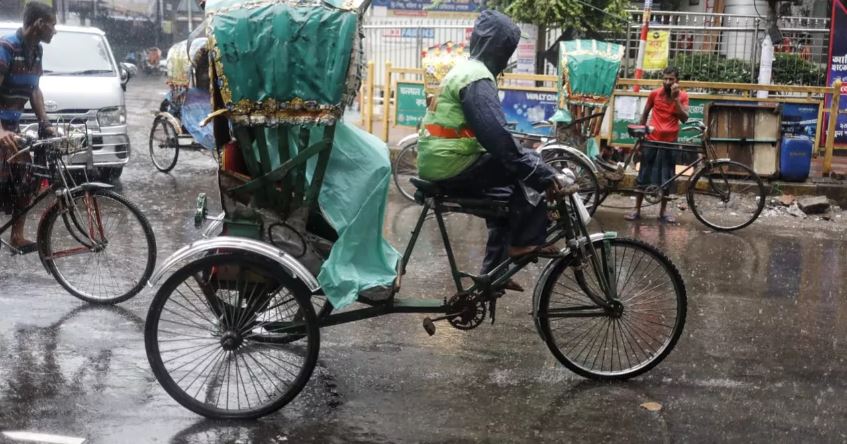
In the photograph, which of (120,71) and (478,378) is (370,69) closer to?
(120,71)

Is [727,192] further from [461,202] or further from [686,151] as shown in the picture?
[461,202]

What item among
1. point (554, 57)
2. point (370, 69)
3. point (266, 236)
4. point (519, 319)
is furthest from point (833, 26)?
point (266, 236)

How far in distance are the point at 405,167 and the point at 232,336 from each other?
6588mm

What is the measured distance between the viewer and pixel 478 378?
15.8 ft

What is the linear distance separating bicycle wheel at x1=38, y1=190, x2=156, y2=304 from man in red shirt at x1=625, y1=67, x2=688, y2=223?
5597 mm

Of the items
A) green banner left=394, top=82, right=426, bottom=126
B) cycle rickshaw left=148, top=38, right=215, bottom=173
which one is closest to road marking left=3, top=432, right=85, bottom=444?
cycle rickshaw left=148, top=38, right=215, bottom=173

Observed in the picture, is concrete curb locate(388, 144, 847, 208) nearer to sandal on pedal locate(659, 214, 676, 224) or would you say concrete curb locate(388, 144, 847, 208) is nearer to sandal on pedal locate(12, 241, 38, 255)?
sandal on pedal locate(659, 214, 676, 224)

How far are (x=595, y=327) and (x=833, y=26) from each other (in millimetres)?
10042

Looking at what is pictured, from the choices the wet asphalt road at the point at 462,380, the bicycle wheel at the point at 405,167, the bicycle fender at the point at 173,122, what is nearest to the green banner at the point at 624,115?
the bicycle wheel at the point at 405,167

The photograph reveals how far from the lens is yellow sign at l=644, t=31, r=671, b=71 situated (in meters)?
13.9

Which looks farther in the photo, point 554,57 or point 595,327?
point 554,57

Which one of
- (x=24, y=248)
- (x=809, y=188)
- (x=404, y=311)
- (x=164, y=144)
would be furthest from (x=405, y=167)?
(x=404, y=311)

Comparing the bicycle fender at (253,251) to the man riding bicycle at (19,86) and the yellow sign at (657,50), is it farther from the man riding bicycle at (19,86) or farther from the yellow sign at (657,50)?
the yellow sign at (657,50)

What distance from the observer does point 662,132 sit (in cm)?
988
